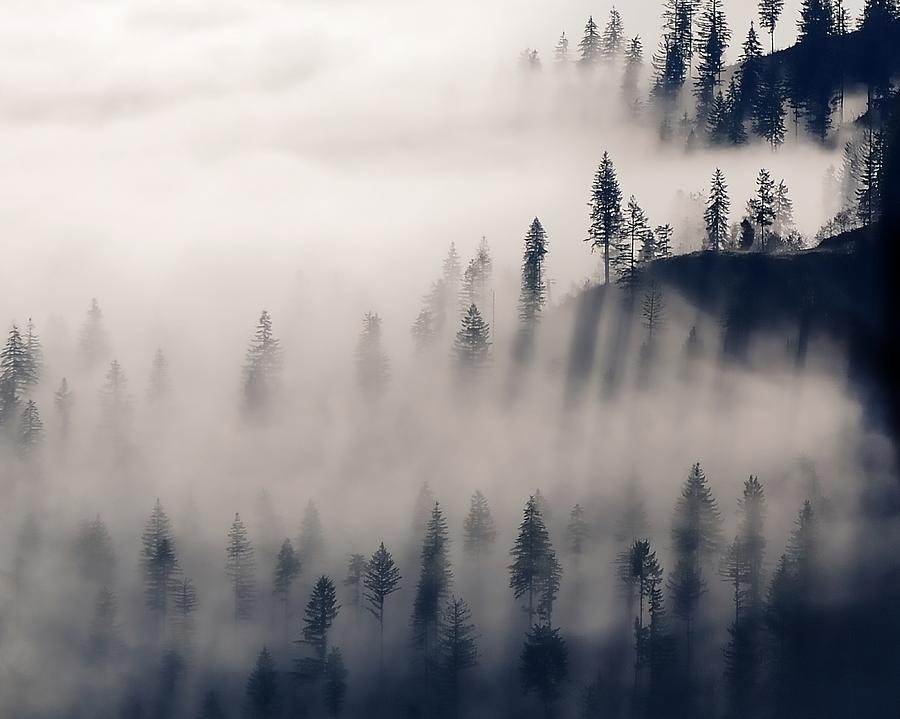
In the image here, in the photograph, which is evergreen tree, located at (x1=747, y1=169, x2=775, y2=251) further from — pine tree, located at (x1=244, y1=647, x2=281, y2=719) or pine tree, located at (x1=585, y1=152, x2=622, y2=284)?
pine tree, located at (x1=244, y1=647, x2=281, y2=719)

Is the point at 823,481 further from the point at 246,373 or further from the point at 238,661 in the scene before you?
the point at 246,373

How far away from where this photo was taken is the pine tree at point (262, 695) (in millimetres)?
133250

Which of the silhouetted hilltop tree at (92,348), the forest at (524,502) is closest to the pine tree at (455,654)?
the forest at (524,502)

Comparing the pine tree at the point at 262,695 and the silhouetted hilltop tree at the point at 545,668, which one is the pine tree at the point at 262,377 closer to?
the pine tree at the point at 262,695

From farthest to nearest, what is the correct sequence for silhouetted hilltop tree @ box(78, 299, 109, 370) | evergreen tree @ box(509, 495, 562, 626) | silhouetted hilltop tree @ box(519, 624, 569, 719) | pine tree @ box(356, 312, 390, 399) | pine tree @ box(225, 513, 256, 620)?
silhouetted hilltop tree @ box(78, 299, 109, 370)
pine tree @ box(356, 312, 390, 399)
pine tree @ box(225, 513, 256, 620)
evergreen tree @ box(509, 495, 562, 626)
silhouetted hilltop tree @ box(519, 624, 569, 719)

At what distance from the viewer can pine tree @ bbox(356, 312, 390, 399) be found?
179 m

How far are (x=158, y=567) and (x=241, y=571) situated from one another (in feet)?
29.7

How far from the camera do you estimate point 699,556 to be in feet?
455

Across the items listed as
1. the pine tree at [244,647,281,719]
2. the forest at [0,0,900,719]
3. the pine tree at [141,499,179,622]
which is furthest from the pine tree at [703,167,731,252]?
the pine tree at [141,499,179,622]

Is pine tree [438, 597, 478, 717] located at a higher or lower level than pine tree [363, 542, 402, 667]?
lower

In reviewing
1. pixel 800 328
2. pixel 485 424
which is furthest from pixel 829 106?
pixel 485 424

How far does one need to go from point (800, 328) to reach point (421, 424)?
47.2 metres

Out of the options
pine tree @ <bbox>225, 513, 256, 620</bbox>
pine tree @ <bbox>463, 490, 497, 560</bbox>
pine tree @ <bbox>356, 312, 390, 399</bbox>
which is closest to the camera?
pine tree @ <bbox>463, 490, 497, 560</bbox>

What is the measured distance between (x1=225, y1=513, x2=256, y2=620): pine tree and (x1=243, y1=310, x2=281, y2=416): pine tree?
33.4 m
